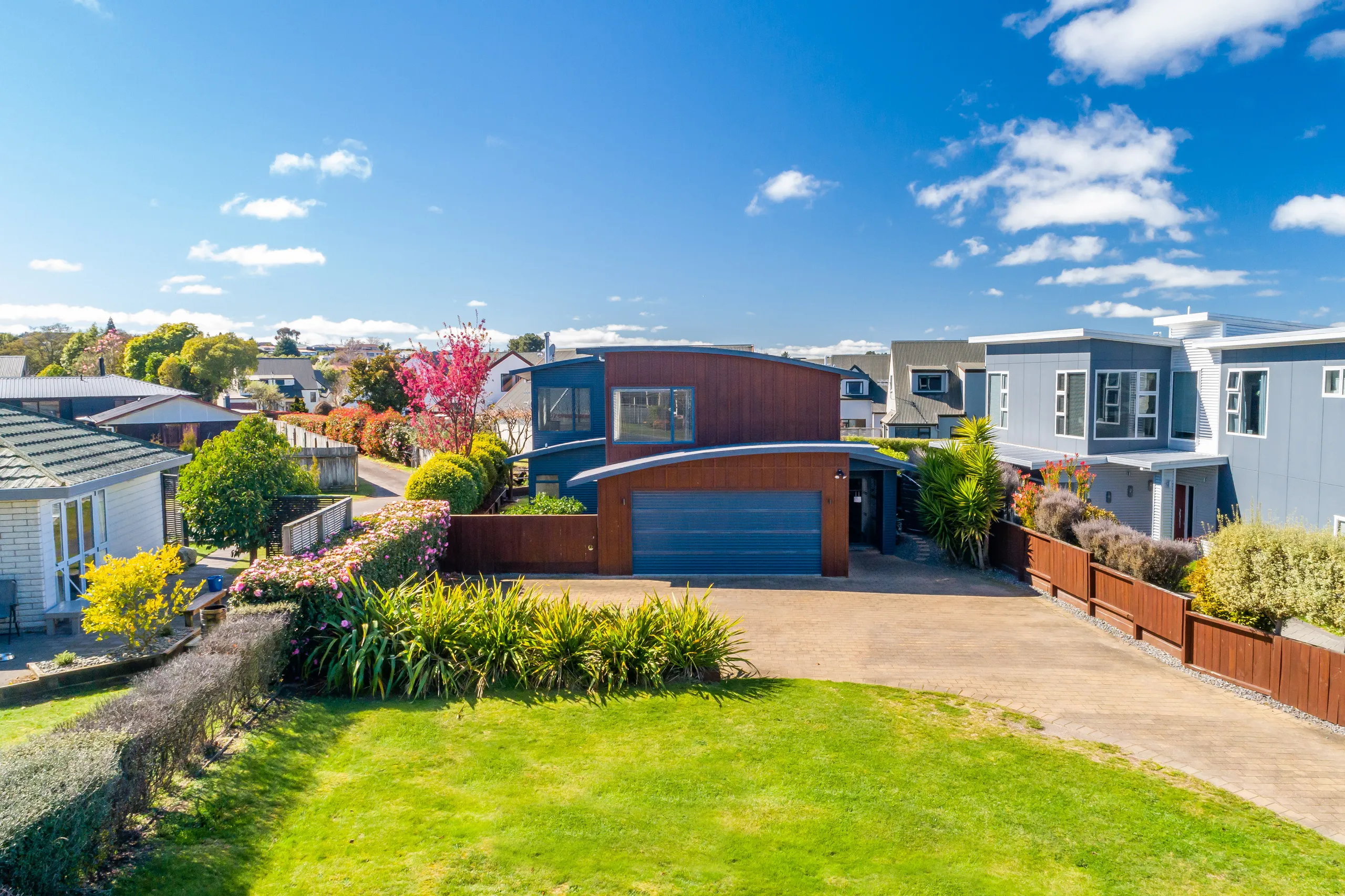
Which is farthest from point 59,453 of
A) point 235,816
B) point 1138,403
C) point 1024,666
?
point 1138,403

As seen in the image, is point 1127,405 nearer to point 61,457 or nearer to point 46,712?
point 46,712

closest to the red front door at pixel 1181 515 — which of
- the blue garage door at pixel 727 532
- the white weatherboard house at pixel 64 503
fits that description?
the blue garage door at pixel 727 532

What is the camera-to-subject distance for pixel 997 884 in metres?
5.97

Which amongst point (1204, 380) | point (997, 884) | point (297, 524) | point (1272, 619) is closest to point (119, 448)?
point (297, 524)

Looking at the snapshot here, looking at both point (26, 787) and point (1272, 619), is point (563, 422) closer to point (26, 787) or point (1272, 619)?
point (1272, 619)

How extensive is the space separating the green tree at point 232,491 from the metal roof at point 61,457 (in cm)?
88

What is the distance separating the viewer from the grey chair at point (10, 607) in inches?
462

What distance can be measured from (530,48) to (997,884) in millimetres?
20071

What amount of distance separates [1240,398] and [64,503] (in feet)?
87.5

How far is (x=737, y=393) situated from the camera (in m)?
19.3

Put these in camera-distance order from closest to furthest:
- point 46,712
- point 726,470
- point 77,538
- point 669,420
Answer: point 46,712 → point 77,538 → point 726,470 → point 669,420

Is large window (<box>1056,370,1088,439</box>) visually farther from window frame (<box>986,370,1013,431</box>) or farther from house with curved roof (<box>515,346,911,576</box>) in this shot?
house with curved roof (<box>515,346,911,576</box>)

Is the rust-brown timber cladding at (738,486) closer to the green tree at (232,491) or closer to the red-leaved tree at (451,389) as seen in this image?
the green tree at (232,491)

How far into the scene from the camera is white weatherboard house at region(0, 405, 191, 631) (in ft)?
39.7
